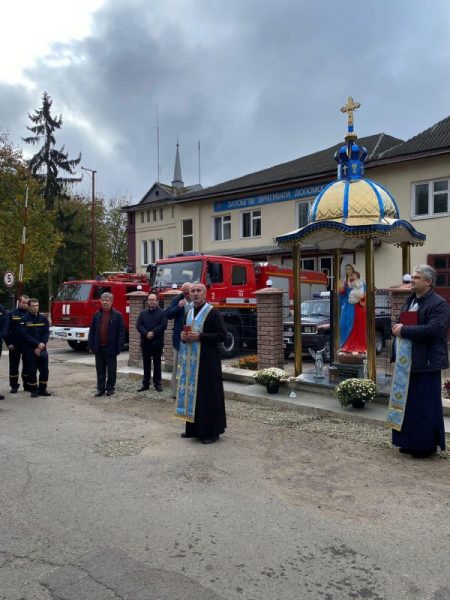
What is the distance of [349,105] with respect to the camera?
895cm

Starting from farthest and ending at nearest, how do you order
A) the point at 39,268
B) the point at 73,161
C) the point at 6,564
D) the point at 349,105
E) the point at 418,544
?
the point at 73,161 → the point at 39,268 → the point at 349,105 → the point at 418,544 → the point at 6,564

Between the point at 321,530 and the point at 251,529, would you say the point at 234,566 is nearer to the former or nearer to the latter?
the point at 251,529

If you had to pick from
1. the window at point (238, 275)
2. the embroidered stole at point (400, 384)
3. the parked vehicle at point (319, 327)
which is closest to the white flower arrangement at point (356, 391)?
the embroidered stole at point (400, 384)

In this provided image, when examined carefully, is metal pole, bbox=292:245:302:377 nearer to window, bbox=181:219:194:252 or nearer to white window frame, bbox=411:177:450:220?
white window frame, bbox=411:177:450:220

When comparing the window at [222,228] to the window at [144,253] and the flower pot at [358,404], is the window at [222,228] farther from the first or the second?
the flower pot at [358,404]

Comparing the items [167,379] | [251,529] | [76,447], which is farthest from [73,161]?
[251,529]

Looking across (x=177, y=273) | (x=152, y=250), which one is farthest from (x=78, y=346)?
(x=152, y=250)

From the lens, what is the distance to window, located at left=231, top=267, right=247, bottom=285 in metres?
14.2

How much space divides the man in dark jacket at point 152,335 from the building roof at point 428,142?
12013 mm

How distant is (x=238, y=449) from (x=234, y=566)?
2699mm

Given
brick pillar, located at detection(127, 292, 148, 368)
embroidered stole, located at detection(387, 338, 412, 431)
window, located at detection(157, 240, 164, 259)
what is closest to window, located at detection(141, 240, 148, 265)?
window, located at detection(157, 240, 164, 259)

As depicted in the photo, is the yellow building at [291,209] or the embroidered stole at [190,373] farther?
the yellow building at [291,209]

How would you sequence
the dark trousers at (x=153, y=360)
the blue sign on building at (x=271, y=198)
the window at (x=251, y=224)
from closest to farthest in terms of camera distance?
1. the dark trousers at (x=153, y=360)
2. the blue sign on building at (x=271, y=198)
3. the window at (x=251, y=224)

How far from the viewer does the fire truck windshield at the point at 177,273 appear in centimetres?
1349
